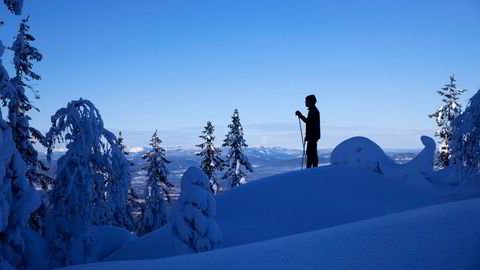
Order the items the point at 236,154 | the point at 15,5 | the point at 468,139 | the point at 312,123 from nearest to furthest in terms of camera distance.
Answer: the point at 15,5 → the point at 468,139 → the point at 312,123 → the point at 236,154

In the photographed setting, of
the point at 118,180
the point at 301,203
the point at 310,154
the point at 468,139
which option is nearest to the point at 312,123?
the point at 310,154

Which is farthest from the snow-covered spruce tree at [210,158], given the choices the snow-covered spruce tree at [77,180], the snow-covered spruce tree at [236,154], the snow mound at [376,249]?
the snow mound at [376,249]

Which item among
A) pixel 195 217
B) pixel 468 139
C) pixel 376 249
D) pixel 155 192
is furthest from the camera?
pixel 155 192

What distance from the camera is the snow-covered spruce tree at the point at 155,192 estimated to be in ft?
94.6

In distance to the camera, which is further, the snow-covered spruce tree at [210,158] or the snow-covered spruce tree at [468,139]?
the snow-covered spruce tree at [210,158]

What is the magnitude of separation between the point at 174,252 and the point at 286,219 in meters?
3.33

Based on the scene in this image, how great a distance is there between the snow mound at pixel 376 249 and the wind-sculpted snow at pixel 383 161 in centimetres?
892

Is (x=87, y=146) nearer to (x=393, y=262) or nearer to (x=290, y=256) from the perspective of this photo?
(x=290, y=256)

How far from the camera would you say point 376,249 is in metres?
4.26

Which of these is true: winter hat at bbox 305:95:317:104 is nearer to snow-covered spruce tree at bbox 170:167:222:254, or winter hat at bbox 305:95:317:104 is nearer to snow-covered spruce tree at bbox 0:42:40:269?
snow-covered spruce tree at bbox 170:167:222:254

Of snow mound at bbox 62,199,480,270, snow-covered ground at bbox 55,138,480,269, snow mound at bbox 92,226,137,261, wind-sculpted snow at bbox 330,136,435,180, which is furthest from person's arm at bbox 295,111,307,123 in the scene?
snow mound at bbox 62,199,480,270

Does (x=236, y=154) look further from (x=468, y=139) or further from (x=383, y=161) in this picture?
(x=468, y=139)

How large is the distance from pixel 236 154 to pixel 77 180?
22.9m

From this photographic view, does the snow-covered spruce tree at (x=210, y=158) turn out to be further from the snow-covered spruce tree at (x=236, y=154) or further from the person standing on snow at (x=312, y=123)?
the person standing on snow at (x=312, y=123)
